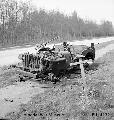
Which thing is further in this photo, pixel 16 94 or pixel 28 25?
pixel 28 25

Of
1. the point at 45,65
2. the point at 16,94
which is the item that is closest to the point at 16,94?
the point at 16,94

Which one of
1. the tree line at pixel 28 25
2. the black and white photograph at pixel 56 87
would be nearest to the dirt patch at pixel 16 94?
the black and white photograph at pixel 56 87

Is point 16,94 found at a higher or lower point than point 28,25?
lower

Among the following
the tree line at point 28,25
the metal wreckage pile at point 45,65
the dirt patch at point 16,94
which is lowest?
the dirt patch at point 16,94

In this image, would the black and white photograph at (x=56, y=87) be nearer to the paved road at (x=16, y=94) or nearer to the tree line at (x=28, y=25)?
the paved road at (x=16, y=94)

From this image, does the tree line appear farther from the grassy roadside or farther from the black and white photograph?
the grassy roadside

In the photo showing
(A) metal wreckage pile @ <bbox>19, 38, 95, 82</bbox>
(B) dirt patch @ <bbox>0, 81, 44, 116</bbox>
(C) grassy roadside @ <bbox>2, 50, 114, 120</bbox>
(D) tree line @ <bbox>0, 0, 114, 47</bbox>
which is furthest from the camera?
(D) tree line @ <bbox>0, 0, 114, 47</bbox>

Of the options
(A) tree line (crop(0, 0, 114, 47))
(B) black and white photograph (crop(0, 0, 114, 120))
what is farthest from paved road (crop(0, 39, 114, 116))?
(A) tree line (crop(0, 0, 114, 47))

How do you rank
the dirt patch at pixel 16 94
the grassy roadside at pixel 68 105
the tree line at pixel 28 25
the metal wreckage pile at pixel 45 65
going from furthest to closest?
the tree line at pixel 28 25, the metal wreckage pile at pixel 45 65, the dirt patch at pixel 16 94, the grassy roadside at pixel 68 105

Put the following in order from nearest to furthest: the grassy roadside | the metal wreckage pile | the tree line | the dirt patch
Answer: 1. the grassy roadside
2. the dirt patch
3. the metal wreckage pile
4. the tree line

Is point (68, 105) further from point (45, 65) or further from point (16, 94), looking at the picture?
point (45, 65)

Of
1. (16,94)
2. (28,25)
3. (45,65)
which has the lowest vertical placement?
(16,94)

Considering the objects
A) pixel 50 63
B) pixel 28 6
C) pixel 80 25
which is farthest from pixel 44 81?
pixel 80 25

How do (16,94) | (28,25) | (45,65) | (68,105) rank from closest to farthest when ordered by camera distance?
(68,105) → (16,94) → (45,65) → (28,25)
